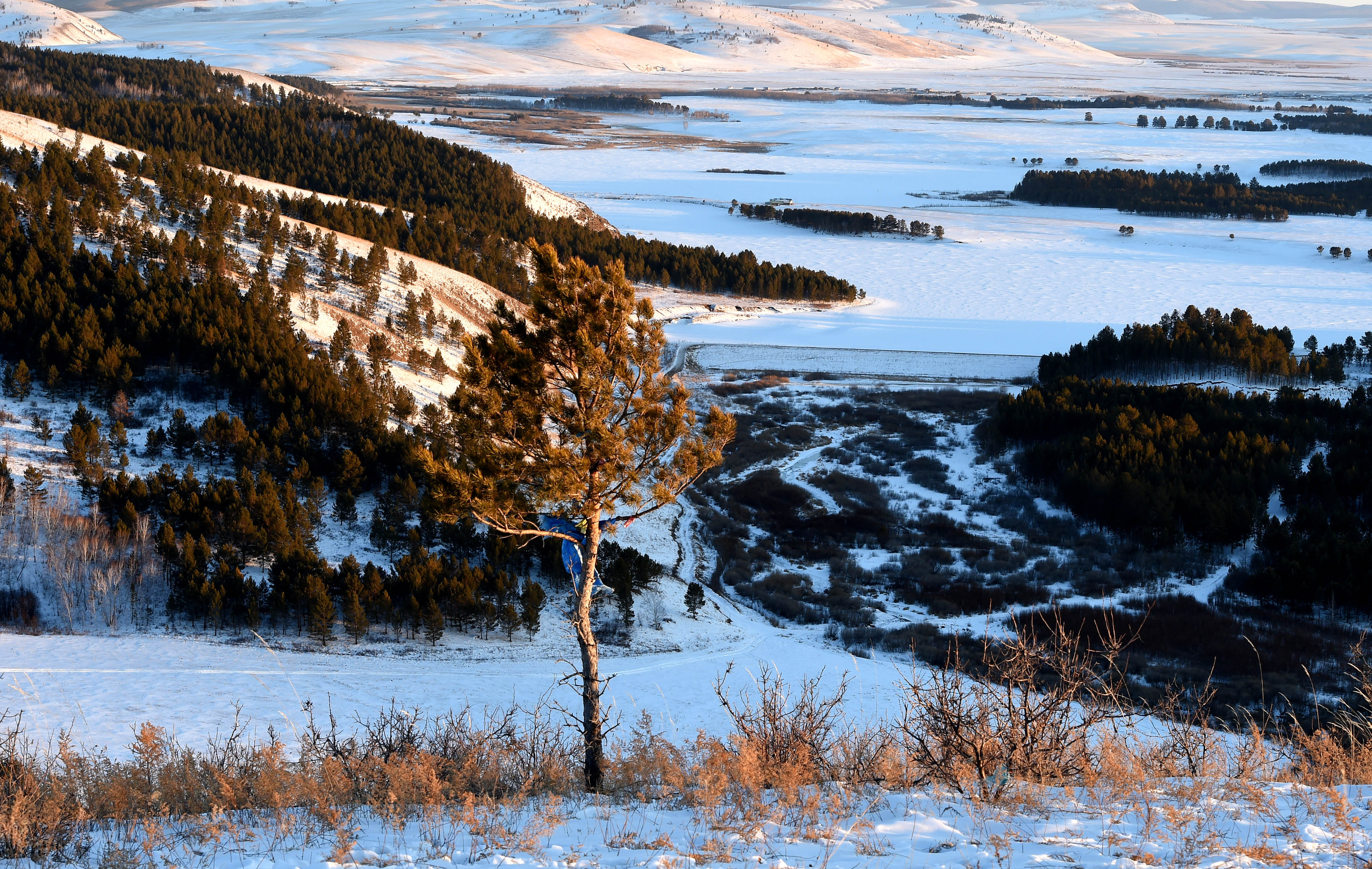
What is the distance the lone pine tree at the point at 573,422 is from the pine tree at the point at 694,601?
7.85 metres

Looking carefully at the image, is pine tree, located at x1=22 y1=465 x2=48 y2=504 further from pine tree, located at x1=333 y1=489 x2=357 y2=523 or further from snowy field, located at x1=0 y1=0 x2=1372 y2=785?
pine tree, located at x1=333 y1=489 x2=357 y2=523

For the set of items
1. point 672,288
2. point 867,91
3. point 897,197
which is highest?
point 867,91

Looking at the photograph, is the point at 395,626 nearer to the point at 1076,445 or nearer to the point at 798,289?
the point at 1076,445

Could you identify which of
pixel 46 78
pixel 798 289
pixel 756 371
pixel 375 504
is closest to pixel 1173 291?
pixel 798 289

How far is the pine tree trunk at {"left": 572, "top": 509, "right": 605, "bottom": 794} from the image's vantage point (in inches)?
290

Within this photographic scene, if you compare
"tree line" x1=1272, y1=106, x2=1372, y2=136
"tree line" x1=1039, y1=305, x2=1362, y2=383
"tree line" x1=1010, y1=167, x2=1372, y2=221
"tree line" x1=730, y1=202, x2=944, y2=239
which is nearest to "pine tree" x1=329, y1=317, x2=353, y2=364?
"tree line" x1=1039, y1=305, x2=1362, y2=383

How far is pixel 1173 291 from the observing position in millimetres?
43938

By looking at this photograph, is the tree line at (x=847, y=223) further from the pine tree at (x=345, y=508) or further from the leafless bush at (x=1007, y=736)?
the leafless bush at (x=1007, y=736)

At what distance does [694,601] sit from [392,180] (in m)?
39.1

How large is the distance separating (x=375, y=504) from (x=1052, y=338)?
28150mm

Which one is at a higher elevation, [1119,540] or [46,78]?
[46,78]

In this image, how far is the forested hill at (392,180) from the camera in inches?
1467

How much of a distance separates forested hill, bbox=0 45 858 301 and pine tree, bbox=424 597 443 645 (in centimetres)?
2142

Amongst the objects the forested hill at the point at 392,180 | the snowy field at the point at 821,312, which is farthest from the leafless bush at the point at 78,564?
the forested hill at the point at 392,180
